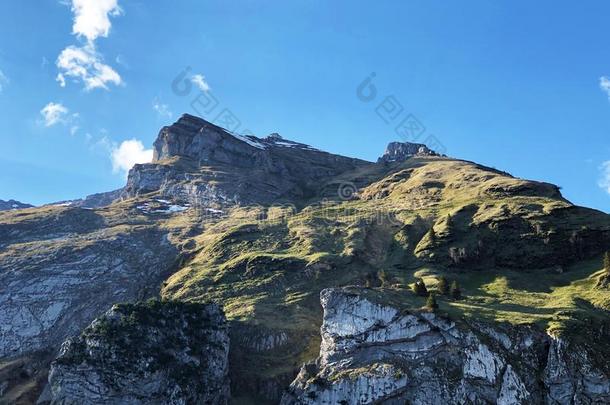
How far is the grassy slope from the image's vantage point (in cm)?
7350

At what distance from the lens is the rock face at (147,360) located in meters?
63.2

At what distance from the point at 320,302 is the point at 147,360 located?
27.5 meters

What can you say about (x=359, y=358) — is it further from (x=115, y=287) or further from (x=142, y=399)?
(x=115, y=287)

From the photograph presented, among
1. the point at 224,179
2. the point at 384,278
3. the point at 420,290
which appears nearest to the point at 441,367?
the point at 420,290

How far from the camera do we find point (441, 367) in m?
60.4

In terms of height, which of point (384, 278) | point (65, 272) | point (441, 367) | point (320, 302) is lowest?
point (441, 367)

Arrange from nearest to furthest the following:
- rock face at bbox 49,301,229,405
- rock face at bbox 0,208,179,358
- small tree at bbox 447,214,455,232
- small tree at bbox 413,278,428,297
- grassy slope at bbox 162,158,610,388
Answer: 1. rock face at bbox 49,301,229,405
2. grassy slope at bbox 162,158,610,388
3. small tree at bbox 413,278,428,297
4. rock face at bbox 0,208,179,358
5. small tree at bbox 447,214,455,232

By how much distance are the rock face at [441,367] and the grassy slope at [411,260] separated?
351 centimetres

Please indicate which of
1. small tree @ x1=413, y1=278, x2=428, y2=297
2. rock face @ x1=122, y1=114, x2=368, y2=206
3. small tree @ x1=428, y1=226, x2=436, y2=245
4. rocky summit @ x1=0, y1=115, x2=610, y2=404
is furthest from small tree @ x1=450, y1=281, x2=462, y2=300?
rock face @ x1=122, y1=114, x2=368, y2=206

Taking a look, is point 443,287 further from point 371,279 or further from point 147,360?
point 147,360

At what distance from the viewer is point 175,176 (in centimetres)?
17750

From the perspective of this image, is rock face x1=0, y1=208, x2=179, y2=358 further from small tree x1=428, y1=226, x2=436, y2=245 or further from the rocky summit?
small tree x1=428, y1=226, x2=436, y2=245

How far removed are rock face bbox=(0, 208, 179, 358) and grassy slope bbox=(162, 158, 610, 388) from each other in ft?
31.6

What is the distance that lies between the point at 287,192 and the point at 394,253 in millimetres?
74030
